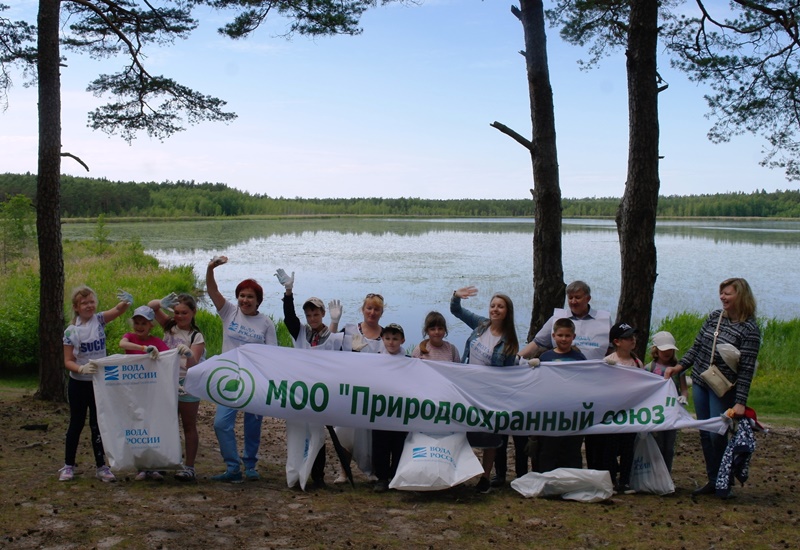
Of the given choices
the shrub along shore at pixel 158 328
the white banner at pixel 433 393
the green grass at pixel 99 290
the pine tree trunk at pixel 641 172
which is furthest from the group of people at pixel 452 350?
the shrub along shore at pixel 158 328

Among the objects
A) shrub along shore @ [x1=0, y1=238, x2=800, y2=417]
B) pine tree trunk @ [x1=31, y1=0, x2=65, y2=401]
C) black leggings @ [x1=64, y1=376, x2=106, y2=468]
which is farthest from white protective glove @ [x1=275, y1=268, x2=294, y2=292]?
shrub along shore @ [x1=0, y1=238, x2=800, y2=417]

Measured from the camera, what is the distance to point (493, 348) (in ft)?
19.2

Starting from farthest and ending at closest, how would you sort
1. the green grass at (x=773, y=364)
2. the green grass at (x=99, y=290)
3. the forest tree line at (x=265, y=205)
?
the forest tree line at (x=265, y=205) < the green grass at (x=99, y=290) < the green grass at (x=773, y=364)

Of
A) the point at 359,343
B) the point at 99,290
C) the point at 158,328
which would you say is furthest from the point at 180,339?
the point at 99,290

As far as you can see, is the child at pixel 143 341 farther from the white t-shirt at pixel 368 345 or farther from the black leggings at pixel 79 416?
the white t-shirt at pixel 368 345

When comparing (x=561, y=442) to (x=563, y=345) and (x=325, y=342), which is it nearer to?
(x=563, y=345)

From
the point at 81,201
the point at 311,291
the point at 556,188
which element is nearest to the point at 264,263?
the point at 311,291

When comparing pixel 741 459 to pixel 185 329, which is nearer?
pixel 741 459

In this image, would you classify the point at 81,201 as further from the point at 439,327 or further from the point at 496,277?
the point at 439,327

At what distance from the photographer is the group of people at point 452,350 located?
559 centimetres

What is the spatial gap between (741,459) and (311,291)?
59.4 ft

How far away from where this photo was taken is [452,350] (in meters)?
6.05

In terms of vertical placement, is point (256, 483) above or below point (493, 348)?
below

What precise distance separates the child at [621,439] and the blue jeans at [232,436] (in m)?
2.76
